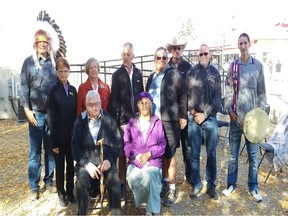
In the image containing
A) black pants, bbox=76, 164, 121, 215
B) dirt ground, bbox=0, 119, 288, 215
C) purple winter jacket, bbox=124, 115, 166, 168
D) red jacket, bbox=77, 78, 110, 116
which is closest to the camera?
black pants, bbox=76, 164, 121, 215

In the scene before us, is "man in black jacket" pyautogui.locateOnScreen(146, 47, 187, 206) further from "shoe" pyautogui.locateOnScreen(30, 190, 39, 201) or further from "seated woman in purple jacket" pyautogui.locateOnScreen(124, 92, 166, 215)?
"shoe" pyautogui.locateOnScreen(30, 190, 39, 201)

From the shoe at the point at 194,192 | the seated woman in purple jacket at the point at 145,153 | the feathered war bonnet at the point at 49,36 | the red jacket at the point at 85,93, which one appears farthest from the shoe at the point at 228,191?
the feathered war bonnet at the point at 49,36

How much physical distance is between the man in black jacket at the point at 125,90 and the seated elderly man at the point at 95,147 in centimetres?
25

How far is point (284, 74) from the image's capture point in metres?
10.6

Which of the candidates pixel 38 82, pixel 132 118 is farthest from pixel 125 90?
pixel 38 82

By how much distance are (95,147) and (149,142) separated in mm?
640

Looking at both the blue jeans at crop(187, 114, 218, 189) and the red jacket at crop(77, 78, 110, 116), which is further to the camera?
the blue jeans at crop(187, 114, 218, 189)

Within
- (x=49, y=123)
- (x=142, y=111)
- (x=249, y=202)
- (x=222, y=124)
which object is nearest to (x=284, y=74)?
(x=222, y=124)

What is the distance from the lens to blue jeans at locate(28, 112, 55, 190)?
13.2ft

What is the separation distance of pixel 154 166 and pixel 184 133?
35.3 inches

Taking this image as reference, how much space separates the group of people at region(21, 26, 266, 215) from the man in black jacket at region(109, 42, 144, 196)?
0.01 metres

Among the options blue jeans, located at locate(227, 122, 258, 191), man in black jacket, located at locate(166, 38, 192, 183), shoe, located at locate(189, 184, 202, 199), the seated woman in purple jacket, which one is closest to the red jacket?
the seated woman in purple jacket

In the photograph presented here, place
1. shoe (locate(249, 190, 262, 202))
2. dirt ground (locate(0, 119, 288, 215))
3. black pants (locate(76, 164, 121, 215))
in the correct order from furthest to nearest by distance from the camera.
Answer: shoe (locate(249, 190, 262, 202)), dirt ground (locate(0, 119, 288, 215)), black pants (locate(76, 164, 121, 215))

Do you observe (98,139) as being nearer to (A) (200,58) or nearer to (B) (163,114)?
(B) (163,114)
